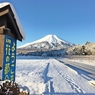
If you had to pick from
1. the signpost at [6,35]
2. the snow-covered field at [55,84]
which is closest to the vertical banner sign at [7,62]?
the signpost at [6,35]

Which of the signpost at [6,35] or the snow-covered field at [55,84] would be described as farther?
the snow-covered field at [55,84]

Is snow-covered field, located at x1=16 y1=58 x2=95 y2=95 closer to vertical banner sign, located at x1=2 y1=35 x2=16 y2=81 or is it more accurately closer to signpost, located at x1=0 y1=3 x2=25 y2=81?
vertical banner sign, located at x1=2 y1=35 x2=16 y2=81

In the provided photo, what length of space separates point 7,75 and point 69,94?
3763 mm

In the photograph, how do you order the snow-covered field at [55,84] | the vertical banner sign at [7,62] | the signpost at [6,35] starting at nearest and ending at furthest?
the signpost at [6,35] < the vertical banner sign at [7,62] < the snow-covered field at [55,84]

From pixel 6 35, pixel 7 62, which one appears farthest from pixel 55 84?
pixel 6 35

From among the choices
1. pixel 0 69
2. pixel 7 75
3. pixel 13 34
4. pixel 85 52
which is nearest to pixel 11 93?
pixel 0 69

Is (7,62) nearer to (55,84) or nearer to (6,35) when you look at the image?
(6,35)

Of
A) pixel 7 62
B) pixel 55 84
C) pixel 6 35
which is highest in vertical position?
pixel 6 35

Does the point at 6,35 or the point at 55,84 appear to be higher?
the point at 6,35

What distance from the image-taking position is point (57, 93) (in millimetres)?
7621

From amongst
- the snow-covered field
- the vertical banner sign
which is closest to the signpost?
the vertical banner sign

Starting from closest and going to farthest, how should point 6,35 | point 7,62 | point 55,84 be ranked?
1. point 6,35
2. point 7,62
3. point 55,84

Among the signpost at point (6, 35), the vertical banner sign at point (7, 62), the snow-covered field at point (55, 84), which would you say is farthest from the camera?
the snow-covered field at point (55, 84)

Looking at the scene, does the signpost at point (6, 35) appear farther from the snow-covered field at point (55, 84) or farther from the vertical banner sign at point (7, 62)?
the snow-covered field at point (55, 84)
